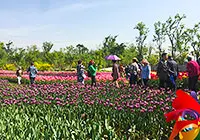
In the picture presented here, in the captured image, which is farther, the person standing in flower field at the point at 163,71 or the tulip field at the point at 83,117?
the person standing in flower field at the point at 163,71

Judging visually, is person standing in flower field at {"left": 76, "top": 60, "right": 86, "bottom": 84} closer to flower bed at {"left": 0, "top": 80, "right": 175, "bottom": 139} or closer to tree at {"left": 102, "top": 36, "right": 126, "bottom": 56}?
flower bed at {"left": 0, "top": 80, "right": 175, "bottom": 139}

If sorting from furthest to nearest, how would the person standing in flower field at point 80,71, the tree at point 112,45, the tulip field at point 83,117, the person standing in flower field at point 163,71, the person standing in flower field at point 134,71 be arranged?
the tree at point 112,45
the person standing in flower field at point 80,71
the person standing in flower field at point 134,71
the person standing in flower field at point 163,71
the tulip field at point 83,117

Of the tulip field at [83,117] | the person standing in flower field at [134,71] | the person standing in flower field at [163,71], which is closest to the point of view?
the tulip field at [83,117]

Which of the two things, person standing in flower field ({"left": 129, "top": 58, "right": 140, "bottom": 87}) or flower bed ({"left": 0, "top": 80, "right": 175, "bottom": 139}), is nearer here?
flower bed ({"left": 0, "top": 80, "right": 175, "bottom": 139})

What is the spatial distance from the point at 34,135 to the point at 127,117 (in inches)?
A: 84.8

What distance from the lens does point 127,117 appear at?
5293 millimetres

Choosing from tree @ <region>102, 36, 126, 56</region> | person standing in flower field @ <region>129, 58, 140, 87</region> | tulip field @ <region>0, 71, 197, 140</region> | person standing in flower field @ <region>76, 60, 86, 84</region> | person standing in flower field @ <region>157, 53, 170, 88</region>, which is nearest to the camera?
tulip field @ <region>0, 71, 197, 140</region>

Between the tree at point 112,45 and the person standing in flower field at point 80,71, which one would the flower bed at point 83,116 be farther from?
the tree at point 112,45

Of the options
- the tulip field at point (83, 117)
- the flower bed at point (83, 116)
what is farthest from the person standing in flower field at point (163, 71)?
the flower bed at point (83, 116)

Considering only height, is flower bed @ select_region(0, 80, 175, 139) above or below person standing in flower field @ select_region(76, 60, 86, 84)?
below

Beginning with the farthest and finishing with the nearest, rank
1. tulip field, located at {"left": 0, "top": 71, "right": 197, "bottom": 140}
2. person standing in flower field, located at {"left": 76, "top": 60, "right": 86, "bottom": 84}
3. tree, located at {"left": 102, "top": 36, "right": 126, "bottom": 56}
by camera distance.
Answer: tree, located at {"left": 102, "top": 36, "right": 126, "bottom": 56}
person standing in flower field, located at {"left": 76, "top": 60, "right": 86, "bottom": 84}
tulip field, located at {"left": 0, "top": 71, "right": 197, "bottom": 140}

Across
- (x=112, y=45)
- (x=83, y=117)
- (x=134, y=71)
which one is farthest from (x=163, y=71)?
(x=112, y=45)

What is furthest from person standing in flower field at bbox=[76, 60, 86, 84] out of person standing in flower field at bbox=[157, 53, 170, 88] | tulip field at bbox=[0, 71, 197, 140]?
tulip field at bbox=[0, 71, 197, 140]

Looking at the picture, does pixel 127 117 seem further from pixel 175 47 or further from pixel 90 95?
pixel 175 47
